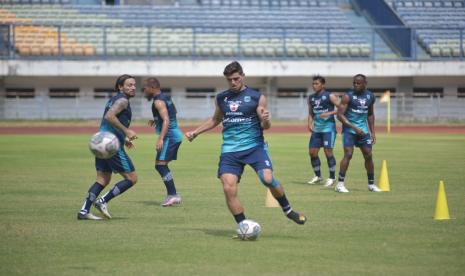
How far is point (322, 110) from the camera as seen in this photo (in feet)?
62.5

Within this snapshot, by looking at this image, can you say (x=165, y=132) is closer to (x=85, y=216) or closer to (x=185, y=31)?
(x=85, y=216)

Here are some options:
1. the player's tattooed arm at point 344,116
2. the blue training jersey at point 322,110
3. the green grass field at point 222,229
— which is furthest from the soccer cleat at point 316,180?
Answer: the player's tattooed arm at point 344,116

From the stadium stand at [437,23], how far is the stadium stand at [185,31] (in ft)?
10.1

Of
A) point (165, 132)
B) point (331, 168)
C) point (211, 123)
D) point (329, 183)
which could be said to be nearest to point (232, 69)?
point (211, 123)

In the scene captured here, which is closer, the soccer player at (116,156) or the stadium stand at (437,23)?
the soccer player at (116,156)

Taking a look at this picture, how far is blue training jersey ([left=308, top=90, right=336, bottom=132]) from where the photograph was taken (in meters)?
19.0

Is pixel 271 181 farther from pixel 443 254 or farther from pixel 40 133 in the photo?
pixel 40 133

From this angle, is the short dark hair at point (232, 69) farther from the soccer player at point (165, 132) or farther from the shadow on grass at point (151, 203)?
the shadow on grass at point (151, 203)

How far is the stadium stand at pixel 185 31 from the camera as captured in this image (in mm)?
48656

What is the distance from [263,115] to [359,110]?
257 inches

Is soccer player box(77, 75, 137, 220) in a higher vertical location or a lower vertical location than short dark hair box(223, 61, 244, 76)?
lower

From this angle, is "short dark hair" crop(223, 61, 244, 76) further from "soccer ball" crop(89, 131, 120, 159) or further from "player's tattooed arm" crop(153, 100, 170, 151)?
"player's tattooed arm" crop(153, 100, 170, 151)

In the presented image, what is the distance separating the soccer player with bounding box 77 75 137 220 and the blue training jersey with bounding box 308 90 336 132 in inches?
255

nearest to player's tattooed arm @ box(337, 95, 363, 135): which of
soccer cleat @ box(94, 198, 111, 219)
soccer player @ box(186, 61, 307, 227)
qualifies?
soccer cleat @ box(94, 198, 111, 219)
